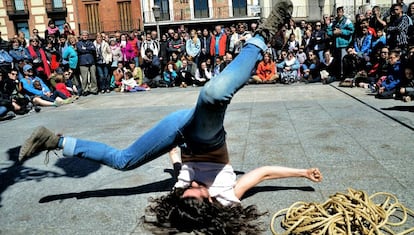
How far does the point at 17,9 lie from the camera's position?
28750mm

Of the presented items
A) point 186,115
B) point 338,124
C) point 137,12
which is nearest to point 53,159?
point 186,115

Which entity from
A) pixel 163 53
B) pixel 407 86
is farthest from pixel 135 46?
pixel 407 86

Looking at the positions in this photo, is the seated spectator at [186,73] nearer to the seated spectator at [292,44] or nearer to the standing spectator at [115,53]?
the standing spectator at [115,53]

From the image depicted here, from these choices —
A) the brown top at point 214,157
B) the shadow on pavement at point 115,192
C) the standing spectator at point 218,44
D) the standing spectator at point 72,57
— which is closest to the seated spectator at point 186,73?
the standing spectator at point 218,44

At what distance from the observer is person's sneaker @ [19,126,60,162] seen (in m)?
2.79

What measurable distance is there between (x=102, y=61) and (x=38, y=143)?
989cm

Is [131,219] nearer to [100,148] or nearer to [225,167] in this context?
[100,148]

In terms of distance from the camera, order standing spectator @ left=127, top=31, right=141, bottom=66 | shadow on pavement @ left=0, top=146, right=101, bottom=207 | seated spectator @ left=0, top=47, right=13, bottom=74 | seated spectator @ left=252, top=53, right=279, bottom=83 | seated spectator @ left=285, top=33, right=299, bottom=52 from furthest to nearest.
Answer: standing spectator @ left=127, top=31, right=141, bottom=66 < seated spectator @ left=285, top=33, right=299, bottom=52 < seated spectator @ left=252, top=53, right=279, bottom=83 < seated spectator @ left=0, top=47, right=13, bottom=74 < shadow on pavement @ left=0, top=146, right=101, bottom=207

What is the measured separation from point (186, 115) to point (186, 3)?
29.8 metres

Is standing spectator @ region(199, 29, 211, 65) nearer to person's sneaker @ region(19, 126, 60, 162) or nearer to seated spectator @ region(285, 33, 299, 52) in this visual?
seated spectator @ region(285, 33, 299, 52)

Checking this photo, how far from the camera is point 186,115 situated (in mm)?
2570

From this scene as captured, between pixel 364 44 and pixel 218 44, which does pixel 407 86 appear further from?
pixel 218 44

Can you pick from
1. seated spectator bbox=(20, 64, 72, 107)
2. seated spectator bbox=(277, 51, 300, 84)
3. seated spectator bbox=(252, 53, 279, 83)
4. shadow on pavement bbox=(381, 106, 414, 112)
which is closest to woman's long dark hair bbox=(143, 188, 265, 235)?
shadow on pavement bbox=(381, 106, 414, 112)

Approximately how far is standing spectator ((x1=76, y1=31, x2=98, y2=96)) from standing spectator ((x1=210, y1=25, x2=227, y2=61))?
390cm
